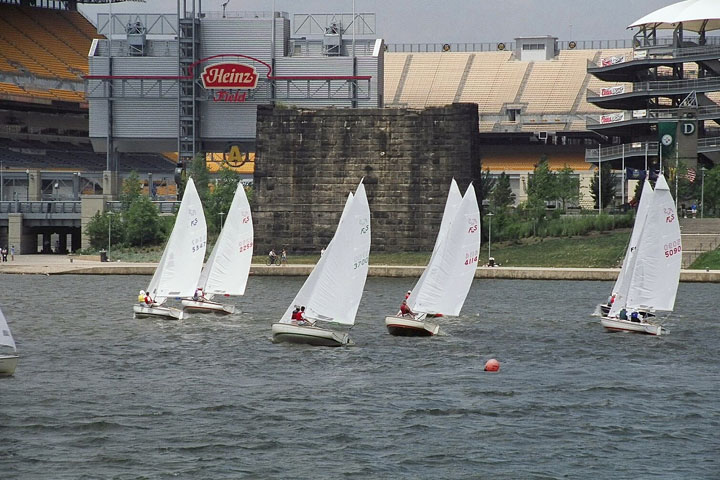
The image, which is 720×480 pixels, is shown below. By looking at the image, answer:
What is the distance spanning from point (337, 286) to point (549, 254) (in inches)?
2285

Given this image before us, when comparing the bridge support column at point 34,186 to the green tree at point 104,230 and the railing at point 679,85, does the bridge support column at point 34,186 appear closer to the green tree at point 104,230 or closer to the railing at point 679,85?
the green tree at point 104,230

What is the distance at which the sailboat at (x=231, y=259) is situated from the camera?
245 feet

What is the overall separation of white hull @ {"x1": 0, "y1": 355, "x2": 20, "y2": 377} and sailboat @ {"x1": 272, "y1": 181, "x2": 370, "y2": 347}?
13.8 meters

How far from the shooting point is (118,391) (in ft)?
151

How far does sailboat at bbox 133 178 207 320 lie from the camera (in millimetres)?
71125

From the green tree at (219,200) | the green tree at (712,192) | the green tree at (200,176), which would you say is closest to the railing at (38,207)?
the green tree at (200,176)

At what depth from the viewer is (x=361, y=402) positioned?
44.7 meters

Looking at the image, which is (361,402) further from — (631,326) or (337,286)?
(631,326)

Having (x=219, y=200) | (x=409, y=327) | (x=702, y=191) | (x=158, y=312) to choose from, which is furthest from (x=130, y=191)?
(x=409, y=327)

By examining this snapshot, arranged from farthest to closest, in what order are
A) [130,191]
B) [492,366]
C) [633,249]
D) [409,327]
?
[130,191] < [633,249] < [409,327] < [492,366]

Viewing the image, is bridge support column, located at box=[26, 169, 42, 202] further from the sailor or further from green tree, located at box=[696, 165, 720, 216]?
the sailor

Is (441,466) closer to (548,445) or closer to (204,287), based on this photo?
(548,445)

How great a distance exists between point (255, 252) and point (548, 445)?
266 feet

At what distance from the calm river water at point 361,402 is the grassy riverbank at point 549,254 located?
38.3 meters
